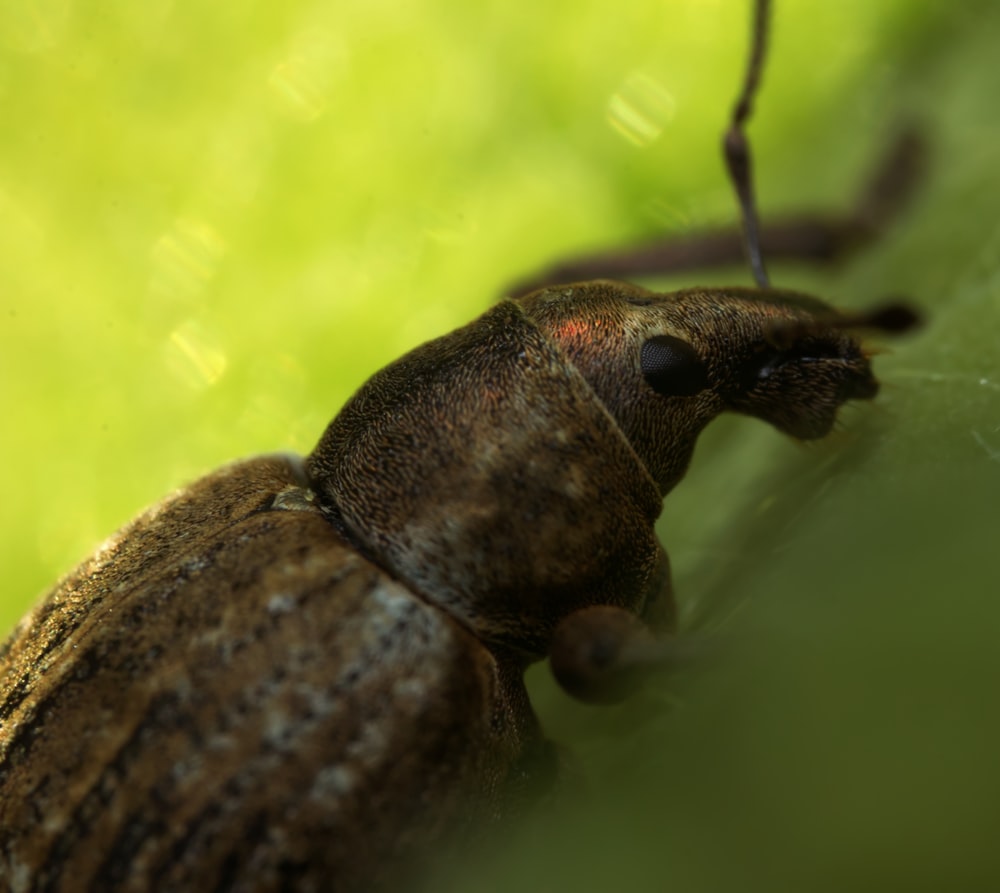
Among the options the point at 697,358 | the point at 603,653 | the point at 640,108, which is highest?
the point at 640,108

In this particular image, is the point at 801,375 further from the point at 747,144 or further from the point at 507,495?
the point at 507,495

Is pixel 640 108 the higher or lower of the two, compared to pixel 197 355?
lower

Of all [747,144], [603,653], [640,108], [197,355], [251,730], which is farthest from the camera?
[640,108]

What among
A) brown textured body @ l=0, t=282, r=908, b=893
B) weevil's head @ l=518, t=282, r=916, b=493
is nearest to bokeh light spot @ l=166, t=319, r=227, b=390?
brown textured body @ l=0, t=282, r=908, b=893

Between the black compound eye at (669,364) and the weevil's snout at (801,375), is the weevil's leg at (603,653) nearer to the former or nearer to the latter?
the black compound eye at (669,364)

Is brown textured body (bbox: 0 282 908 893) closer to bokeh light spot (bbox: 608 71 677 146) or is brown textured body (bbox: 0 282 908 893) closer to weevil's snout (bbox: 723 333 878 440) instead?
weevil's snout (bbox: 723 333 878 440)

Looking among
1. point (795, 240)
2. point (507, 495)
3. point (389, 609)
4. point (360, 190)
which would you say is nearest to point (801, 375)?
point (507, 495)

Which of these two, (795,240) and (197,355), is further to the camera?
(795,240)
